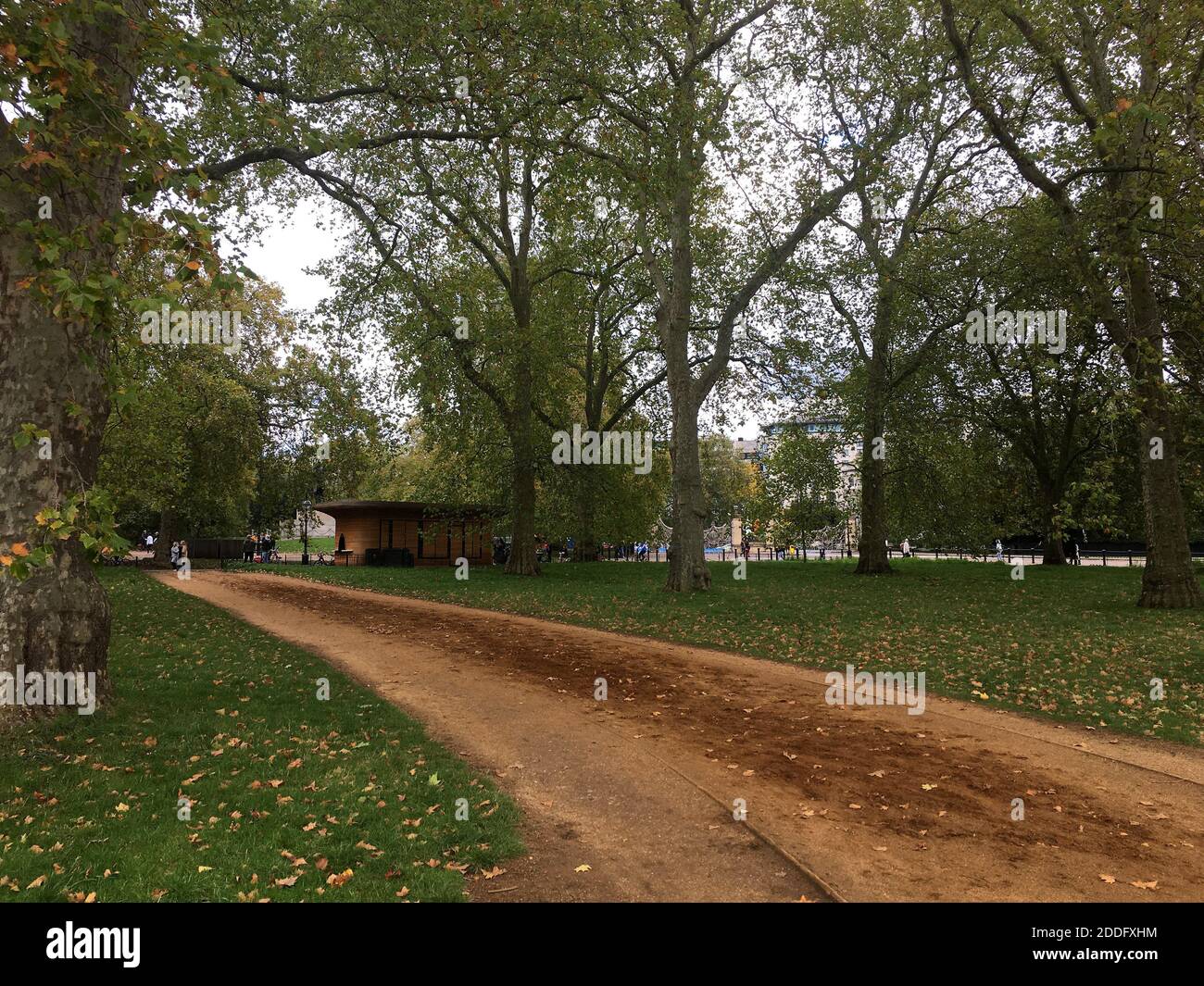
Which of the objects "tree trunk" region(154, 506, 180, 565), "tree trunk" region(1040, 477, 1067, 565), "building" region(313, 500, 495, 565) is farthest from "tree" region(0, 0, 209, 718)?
"tree trunk" region(154, 506, 180, 565)

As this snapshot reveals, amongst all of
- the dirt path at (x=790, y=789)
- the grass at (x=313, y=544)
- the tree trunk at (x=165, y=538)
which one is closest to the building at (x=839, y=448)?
the dirt path at (x=790, y=789)

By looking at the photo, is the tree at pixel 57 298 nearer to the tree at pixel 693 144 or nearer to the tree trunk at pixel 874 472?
the tree at pixel 693 144

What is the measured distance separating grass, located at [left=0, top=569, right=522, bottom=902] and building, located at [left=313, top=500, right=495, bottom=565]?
29410mm

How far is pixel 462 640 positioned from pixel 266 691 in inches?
188

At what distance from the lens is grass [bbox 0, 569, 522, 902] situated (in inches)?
170

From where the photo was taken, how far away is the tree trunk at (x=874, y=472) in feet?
83.3

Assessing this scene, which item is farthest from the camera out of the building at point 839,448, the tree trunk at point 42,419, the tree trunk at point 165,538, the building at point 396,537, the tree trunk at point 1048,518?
the building at point 396,537

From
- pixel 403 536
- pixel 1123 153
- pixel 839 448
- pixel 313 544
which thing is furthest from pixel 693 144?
pixel 313 544

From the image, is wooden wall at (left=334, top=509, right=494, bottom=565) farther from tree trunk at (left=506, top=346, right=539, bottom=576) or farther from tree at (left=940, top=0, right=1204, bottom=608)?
tree at (left=940, top=0, right=1204, bottom=608)

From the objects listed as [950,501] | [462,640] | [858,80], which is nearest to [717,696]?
[462,640]

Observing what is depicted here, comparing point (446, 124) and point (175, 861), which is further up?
point (446, 124)

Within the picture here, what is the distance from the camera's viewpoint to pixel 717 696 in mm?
9523

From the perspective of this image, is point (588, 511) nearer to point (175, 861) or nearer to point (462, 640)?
point (462, 640)

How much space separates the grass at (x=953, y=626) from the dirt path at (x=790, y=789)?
4.34ft
